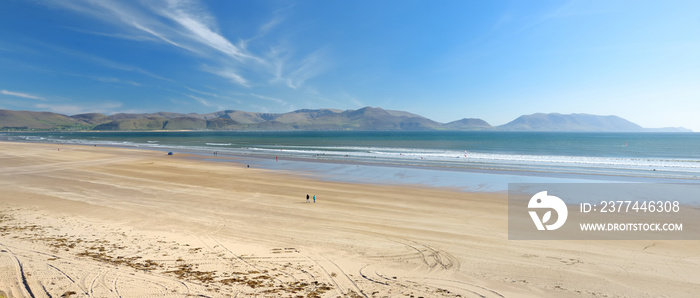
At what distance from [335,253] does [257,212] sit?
6.29 metres

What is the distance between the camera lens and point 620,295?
22.6ft

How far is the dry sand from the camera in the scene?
6.91 meters

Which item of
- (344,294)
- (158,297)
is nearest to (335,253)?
(344,294)

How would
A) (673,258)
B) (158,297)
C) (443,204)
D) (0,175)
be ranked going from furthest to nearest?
(0,175)
(443,204)
(673,258)
(158,297)

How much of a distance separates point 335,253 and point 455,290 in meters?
3.45

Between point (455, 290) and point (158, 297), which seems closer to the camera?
point (158, 297)

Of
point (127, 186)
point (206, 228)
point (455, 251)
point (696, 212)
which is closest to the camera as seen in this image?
point (455, 251)

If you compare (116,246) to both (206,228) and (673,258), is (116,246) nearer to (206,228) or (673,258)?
(206,228)

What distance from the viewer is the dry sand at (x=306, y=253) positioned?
6910 millimetres

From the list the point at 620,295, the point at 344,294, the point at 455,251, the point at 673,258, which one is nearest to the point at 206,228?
the point at 344,294

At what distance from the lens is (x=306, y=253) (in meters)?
9.12

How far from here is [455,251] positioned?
30.9 ft

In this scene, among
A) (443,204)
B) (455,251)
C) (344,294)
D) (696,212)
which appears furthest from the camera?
(443,204)

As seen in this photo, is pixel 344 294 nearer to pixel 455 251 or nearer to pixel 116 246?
pixel 455 251
